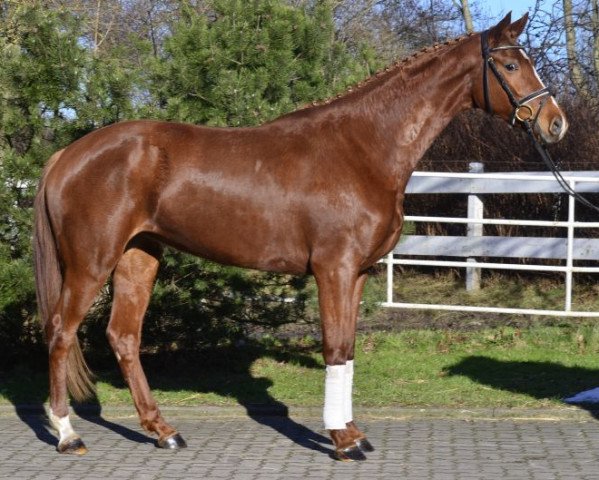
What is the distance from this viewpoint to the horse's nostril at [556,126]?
234 inches

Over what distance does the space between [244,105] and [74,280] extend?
223 centimetres

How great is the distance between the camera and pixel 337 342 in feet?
19.4

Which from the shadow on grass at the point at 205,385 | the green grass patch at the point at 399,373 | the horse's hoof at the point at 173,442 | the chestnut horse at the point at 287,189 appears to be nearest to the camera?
the chestnut horse at the point at 287,189

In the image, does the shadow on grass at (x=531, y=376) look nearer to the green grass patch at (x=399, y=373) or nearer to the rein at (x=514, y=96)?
the green grass patch at (x=399, y=373)

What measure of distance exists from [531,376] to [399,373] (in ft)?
3.48

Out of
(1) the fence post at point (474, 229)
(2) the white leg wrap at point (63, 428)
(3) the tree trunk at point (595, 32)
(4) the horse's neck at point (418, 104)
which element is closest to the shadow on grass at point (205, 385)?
(2) the white leg wrap at point (63, 428)

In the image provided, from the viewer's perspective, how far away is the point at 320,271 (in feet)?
19.5

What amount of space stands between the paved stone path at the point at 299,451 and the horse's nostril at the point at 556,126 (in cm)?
190

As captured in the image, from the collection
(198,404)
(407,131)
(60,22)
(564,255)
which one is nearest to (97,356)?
(198,404)

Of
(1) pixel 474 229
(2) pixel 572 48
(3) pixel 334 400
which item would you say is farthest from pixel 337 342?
(2) pixel 572 48

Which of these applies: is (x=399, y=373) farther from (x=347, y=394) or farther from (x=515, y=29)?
(x=515, y=29)

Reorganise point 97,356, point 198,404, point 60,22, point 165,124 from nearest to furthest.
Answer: point 165,124 < point 198,404 < point 60,22 < point 97,356

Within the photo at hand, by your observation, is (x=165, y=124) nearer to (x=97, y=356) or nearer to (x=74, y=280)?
(x=74, y=280)

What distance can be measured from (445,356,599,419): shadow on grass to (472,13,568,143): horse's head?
2.19 m
